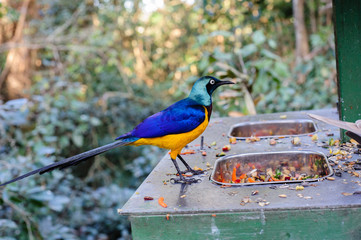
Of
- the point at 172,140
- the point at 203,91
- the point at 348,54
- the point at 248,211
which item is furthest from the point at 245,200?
the point at 348,54

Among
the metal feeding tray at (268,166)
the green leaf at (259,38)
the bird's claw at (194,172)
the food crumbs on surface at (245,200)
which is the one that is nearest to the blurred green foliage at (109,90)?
the green leaf at (259,38)

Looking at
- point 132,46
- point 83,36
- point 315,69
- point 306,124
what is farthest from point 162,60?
point 306,124

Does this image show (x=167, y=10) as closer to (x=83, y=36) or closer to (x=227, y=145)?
(x=83, y=36)

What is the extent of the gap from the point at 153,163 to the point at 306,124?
289 centimetres

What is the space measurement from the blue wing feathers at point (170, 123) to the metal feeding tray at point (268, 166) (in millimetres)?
300

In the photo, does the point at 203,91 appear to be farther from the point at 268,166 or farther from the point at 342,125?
the point at 342,125

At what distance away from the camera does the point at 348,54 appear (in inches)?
94.5

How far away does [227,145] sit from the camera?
9.14 ft

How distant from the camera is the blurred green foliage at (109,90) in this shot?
4.27 m

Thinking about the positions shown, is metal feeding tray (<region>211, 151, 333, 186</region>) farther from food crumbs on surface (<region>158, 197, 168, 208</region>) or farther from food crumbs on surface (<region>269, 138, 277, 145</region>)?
food crumbs on surface (<region>158, 197, 168, 208</region>)

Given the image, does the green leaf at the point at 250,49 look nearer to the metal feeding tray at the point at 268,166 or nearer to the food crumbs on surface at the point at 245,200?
the metal feeding tray at the point at 268,166

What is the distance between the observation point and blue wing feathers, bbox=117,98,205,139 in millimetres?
2324

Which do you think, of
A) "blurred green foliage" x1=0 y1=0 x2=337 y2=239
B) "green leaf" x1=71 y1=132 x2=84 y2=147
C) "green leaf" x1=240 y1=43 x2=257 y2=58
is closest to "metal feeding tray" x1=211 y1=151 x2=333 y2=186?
"blurred green foliage" x1=0 y1=0 x2=337 y2=239

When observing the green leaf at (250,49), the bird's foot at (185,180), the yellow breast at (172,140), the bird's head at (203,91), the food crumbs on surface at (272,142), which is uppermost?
the green leaf at (250,49)
